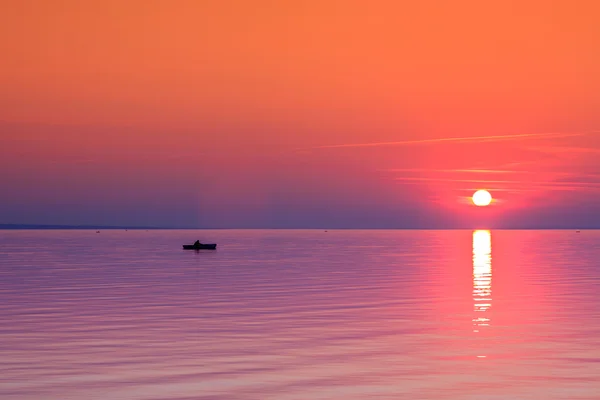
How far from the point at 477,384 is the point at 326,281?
48.6 m

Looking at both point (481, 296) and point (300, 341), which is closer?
point (300, 341)

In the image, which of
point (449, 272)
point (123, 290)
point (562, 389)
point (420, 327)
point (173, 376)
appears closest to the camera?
point (562, 389)

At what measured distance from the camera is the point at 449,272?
302ft

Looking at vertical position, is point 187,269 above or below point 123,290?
above

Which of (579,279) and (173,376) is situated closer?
(173,376)

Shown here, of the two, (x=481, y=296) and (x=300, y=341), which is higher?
(x=481, y=296)

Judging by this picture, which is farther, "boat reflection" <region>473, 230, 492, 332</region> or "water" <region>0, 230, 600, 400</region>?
"boat reflection" <region>473, 230, 492, 332</region>

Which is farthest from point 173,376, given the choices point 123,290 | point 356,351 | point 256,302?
point 123,290

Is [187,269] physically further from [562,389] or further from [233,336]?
[562,389]

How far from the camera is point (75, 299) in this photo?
2240 inches

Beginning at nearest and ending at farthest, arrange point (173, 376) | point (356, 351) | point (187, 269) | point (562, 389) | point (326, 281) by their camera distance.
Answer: point (562, 389), point (173, 376), point (356, 351), point (326, 281), point (187, 269)

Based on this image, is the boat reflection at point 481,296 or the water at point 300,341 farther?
the boat reflection at point 481,296

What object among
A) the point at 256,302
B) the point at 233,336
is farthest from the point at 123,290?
the point at 233,336

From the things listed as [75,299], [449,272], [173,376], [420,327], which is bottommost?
[173,376]
